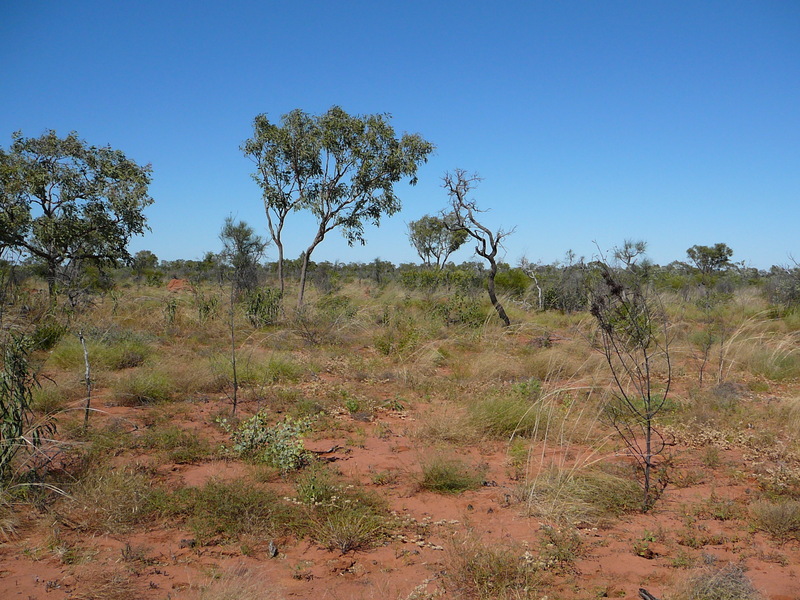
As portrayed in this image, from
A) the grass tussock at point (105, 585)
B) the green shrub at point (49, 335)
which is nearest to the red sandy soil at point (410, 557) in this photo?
the grass tussock at point (105, 585)

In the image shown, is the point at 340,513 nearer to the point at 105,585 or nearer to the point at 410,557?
the point at 410,557

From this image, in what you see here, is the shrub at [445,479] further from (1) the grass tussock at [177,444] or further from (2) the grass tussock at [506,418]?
(1) the grass tussock at [177,444]

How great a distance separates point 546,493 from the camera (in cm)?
420

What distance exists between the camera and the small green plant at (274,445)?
4.74 meters

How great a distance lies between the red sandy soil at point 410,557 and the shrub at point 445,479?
0.08 metres

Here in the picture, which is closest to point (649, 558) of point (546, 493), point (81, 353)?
point (546, 493)

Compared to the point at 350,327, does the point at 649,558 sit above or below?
below

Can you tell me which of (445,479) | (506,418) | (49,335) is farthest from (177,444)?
(49,335)

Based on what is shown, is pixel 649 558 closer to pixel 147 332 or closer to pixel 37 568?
pixel 37 568

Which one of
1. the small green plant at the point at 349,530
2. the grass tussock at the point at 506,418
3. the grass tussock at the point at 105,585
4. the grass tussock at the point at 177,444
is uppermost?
the grass tussock at the point at 506,418

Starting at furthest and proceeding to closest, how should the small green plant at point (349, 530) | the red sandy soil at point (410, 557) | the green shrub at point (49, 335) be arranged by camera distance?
the green shrub at point (49, 335)
the small green plant at point (349, 530)
the red sandy soil at point (410, 557)

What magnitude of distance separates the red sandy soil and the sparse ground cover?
0.02 metres

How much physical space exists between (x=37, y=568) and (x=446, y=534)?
2558 millimetres

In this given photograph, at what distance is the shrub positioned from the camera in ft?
14.6
